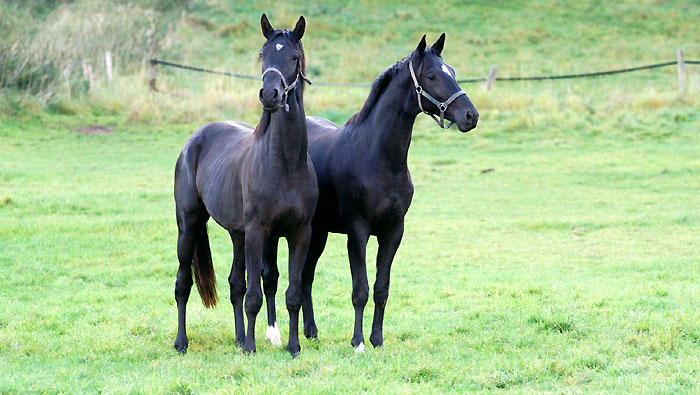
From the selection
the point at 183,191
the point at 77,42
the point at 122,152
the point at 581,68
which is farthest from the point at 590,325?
the point at 581,68

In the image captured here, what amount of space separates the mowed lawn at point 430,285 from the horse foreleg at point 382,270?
17 centimetres

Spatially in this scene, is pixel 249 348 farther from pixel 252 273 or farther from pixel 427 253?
pixel 427 253

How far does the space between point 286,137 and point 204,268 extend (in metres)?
1.76

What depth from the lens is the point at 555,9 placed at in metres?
39.4

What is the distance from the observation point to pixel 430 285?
8688 mm

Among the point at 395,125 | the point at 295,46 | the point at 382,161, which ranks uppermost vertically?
the point at 295,46

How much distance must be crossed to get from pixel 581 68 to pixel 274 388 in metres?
26.9

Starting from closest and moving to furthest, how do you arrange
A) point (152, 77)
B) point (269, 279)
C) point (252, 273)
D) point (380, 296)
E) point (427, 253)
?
1. point (252, 273)
2. point (380, 296)
3. point (269, 279)
4. point (427, 253)
5. point (152, 77)

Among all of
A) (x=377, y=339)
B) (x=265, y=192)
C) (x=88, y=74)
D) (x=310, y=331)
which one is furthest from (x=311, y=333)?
(x=88, y=74)

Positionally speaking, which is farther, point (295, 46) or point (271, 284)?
point (271, 284)

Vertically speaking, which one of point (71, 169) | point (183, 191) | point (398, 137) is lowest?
point (71, 169)

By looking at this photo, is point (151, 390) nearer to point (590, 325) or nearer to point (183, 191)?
point (183, 191)

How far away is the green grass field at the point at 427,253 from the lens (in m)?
5.46

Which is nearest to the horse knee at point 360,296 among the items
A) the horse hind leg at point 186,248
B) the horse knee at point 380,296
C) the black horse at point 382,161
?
the black horse at point 382,161
